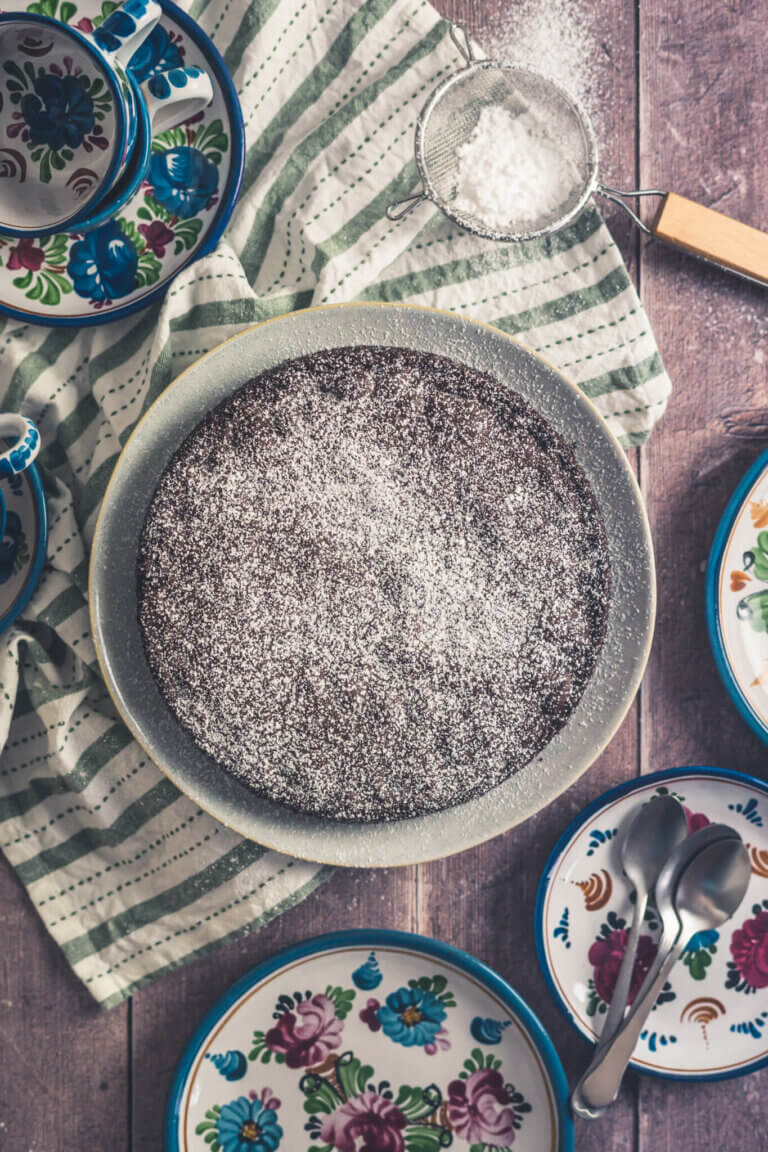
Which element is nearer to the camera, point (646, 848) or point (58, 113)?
point (58, 113)

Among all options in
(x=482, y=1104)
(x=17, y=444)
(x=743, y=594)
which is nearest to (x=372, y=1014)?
(x=482, y=1104)

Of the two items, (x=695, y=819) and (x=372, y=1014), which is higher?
(x=695, y=819)

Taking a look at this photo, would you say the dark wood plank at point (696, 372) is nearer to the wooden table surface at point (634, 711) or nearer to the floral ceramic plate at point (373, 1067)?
the wooden table surface at point (634, 711)

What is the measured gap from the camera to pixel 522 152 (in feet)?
3.80

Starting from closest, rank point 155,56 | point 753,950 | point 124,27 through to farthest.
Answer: point 124,27, point 155,56, point 753,950

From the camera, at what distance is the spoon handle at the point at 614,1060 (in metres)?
1.15

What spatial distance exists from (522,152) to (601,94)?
16 centimetres

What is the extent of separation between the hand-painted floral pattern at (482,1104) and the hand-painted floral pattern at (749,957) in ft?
1.07

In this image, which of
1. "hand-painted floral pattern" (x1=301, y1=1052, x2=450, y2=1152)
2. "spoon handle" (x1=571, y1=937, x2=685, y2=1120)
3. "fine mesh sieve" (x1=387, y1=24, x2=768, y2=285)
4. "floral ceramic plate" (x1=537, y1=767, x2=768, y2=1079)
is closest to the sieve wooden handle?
"fine mesh sieve" (x1=387, y1=24, x2=768, y2=285)

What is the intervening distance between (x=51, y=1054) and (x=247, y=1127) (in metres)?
0.28

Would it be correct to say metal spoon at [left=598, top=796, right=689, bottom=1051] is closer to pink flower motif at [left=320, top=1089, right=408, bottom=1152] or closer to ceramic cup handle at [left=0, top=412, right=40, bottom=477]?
pink flower motif at [left=320, top=1089, right=408, bottom=1152]

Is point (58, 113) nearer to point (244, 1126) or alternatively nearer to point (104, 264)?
point (104, 264)

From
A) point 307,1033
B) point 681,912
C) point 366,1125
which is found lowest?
point 366,1125

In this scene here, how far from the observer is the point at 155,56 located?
3.65ft
